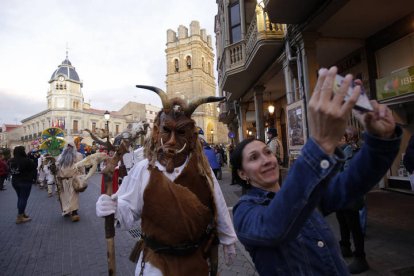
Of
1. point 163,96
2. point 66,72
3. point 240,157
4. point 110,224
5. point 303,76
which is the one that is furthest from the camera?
point 66,72

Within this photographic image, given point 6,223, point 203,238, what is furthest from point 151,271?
point 6,223

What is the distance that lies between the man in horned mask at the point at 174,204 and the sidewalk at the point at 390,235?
8.67 ft

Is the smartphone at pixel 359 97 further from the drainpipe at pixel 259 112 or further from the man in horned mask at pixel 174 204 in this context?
the drainpipe at pixel 259 112

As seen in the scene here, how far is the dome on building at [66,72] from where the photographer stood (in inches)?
2430

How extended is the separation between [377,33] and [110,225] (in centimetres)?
893

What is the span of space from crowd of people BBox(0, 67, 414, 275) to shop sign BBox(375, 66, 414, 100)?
3739 millimetres

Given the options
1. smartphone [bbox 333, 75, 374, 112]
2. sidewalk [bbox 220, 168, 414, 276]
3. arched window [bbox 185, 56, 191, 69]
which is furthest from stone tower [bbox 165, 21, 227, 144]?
smartphone [bbox 333, 75, 374, 112]

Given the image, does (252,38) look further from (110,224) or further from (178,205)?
(178,205)

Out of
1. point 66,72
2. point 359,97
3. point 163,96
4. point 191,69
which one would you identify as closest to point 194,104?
point 163,96

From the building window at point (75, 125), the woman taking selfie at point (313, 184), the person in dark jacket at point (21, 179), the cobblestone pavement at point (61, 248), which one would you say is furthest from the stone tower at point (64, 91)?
the woman taking selfie at point (313, 184)

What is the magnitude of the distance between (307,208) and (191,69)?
209 feet

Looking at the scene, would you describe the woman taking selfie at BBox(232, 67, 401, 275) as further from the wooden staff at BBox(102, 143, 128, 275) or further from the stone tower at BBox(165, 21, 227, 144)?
the stone tower at BBox(165, 21, 227, 144)

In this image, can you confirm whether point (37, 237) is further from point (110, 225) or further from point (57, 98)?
point (57, 98)

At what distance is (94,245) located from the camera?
5402 mm
